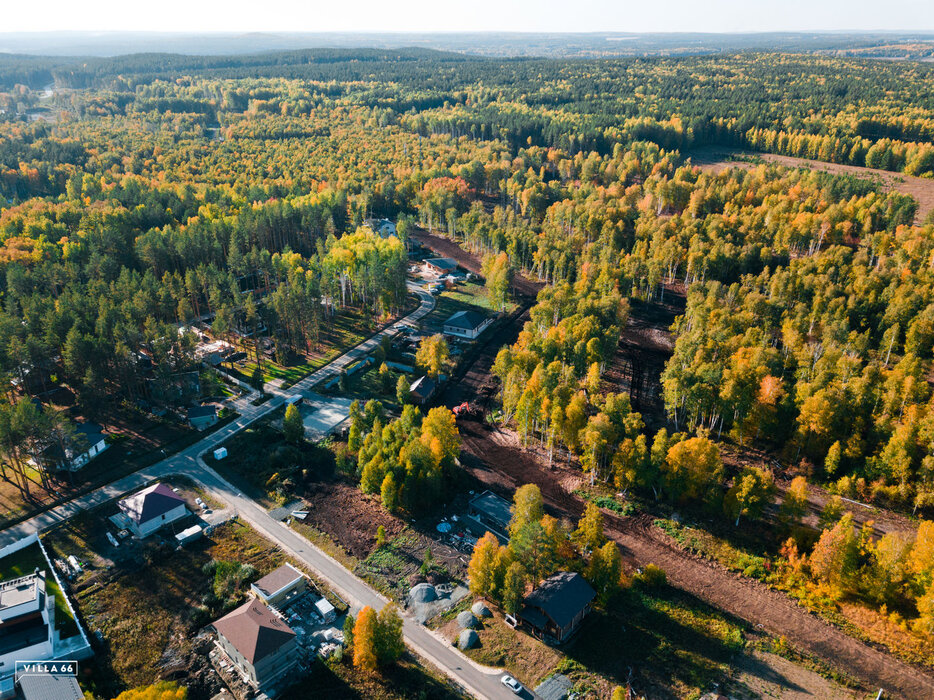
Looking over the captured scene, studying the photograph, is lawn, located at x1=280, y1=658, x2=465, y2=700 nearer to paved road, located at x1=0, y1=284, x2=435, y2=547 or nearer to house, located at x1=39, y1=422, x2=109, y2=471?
paved road, located at x1=0, y1=284, x2=435, y2=547

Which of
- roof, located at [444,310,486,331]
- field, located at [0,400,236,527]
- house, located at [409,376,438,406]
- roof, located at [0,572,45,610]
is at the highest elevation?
roof, located at [444,310,486,331]

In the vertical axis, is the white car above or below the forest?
below

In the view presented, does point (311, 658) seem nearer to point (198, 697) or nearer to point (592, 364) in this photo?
point (198, 697)

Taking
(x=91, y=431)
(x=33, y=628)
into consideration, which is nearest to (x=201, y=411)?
(x=91, y=431)

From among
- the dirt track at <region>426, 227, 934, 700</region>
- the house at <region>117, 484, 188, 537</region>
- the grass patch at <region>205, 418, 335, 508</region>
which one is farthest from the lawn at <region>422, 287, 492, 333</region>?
the house at <region>117, 484, 188, 537</region>

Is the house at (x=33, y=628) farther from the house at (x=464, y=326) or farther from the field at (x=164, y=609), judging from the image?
the house at (x=464, y=326)

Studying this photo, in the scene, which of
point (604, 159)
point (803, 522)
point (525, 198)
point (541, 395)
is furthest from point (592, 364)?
point (604, 159)

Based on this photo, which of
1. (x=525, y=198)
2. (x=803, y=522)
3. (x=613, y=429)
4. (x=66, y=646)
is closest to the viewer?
(x=66, y=646)
